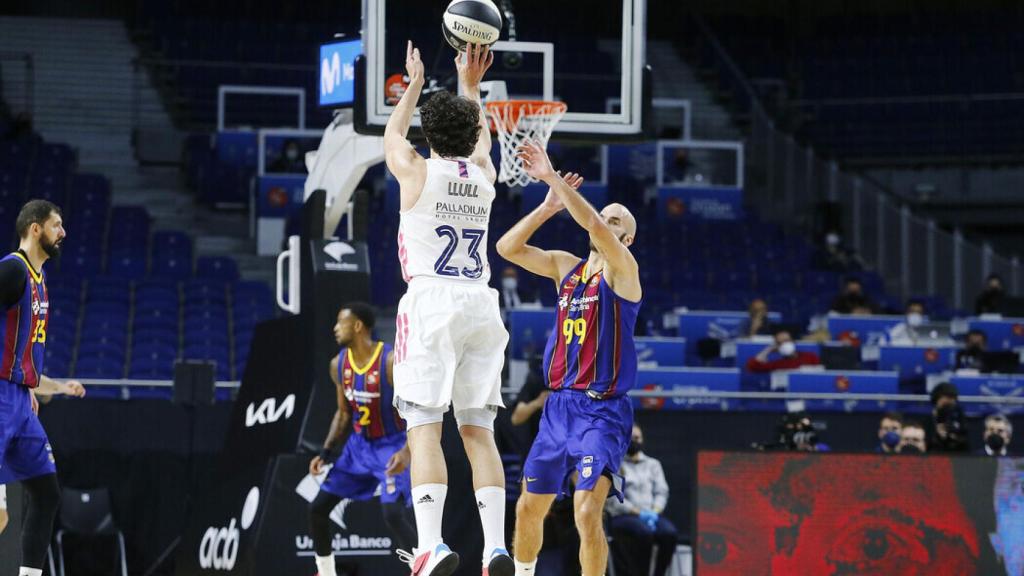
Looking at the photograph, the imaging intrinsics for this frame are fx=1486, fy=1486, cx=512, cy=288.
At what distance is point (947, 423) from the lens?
547 inches

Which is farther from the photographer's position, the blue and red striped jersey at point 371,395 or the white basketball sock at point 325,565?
the blue and red striped jersey at point 371,395

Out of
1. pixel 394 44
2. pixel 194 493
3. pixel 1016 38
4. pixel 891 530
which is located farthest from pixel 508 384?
pixel 1016 38

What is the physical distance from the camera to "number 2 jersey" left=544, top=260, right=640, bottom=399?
27.9 ft

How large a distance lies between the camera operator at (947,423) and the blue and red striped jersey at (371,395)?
5489 mm

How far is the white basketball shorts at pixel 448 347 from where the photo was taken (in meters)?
7.08

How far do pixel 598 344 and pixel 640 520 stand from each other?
494cm

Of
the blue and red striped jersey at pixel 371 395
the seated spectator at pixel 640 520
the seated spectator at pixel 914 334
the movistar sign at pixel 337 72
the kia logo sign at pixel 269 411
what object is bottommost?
the seated spectator at pixel 640 520

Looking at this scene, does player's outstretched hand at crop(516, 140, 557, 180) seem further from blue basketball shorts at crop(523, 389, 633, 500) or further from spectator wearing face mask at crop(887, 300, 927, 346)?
spectator wearing face mask at crop(887, 300, 927, 346)

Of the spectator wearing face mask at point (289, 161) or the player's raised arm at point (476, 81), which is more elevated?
the spectator wearing face mask at point (289, 161)

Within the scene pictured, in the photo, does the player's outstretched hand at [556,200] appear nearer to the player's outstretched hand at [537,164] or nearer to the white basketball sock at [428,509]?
the player's outstretched hand at [537,164]

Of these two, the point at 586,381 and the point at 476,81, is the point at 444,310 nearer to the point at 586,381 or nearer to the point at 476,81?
the point at 476,81

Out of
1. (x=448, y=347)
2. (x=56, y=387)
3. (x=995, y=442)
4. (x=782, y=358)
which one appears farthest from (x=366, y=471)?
(x=782, y=358)

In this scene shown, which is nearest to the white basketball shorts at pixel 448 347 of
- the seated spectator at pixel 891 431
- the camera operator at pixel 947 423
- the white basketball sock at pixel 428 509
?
the white basketball sock at pixel 428 509

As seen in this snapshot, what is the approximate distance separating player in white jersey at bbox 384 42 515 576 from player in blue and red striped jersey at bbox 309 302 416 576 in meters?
3.32
